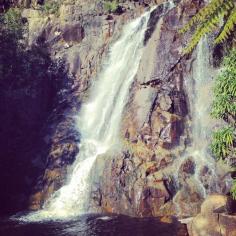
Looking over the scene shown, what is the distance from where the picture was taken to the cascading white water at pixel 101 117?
25125mm

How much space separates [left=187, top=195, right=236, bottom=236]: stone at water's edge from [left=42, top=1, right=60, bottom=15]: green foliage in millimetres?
30978

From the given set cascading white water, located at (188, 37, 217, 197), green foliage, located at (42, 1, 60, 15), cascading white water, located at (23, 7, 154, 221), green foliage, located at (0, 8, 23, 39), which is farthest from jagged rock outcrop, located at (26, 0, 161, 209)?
cascading white water, located at (188, 37, 217, 197)

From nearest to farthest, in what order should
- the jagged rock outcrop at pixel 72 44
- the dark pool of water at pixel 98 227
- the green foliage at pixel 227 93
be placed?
the dark pool of water at pixel 98 227 → the green foliage at pixel 227 93 → the jagged rock outcrop at pixel 72 44

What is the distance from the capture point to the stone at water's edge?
53.1ft

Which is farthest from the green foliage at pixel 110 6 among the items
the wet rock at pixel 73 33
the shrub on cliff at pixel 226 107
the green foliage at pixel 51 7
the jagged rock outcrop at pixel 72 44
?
the shrub on cliff at pixel 226 107

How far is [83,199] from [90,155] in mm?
4286

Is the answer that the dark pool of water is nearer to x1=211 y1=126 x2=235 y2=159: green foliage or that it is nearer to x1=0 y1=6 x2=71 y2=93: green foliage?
x1=211 y1=126 x2=235 y2=159: green foliage

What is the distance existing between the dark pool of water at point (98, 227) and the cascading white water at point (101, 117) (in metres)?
1.94

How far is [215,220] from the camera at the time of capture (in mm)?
16656

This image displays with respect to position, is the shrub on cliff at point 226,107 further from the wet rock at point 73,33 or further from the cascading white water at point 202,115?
the wet rock at point 73,33

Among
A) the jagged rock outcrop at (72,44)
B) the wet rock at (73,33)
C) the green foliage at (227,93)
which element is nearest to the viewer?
the green foliage at (227,93)

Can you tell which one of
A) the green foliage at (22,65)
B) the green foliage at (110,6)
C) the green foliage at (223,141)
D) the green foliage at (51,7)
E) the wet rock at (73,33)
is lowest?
the green foliage at (223,141)

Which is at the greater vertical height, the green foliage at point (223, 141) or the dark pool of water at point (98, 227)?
the green foliage at point (223, 141)

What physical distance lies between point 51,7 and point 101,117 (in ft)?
59.2
